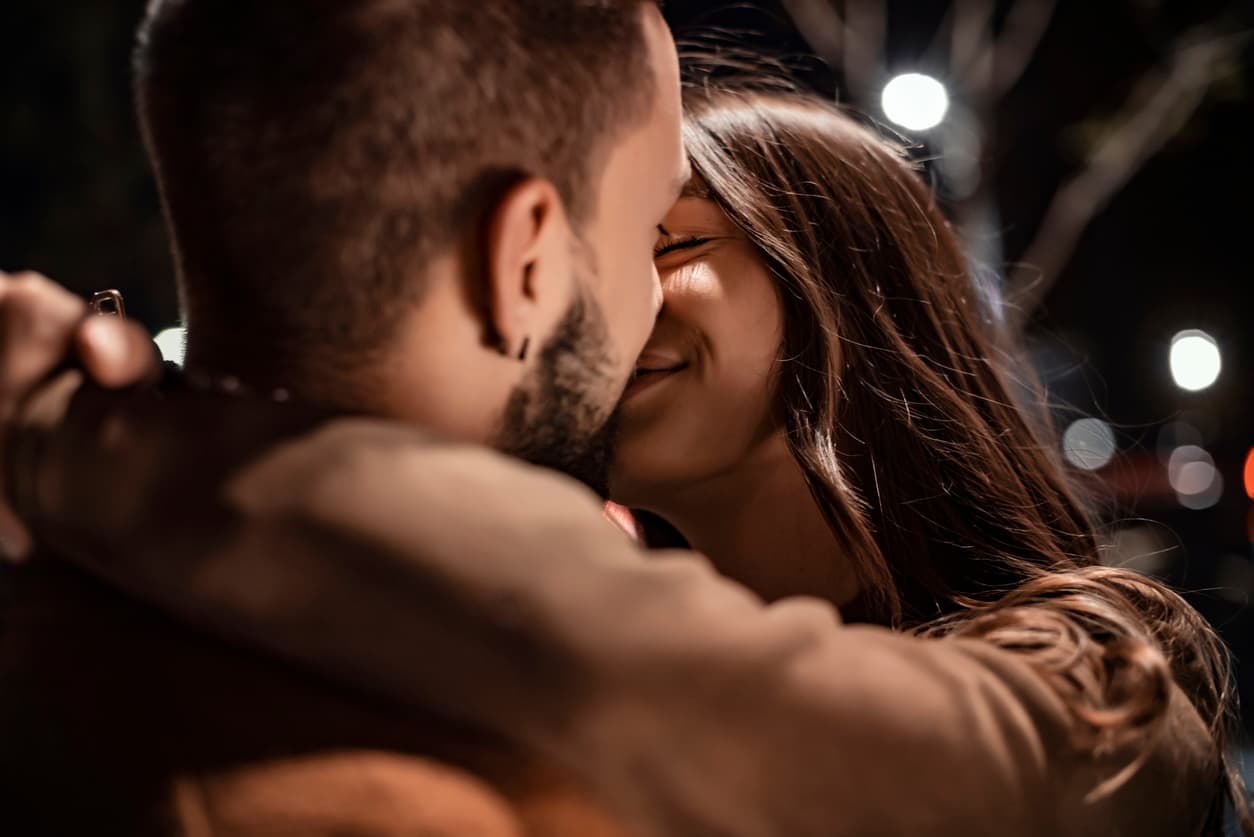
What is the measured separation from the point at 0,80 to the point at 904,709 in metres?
10.6

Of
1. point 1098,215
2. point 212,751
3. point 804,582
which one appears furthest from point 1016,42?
point 212,751

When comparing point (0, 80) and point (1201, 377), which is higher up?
point (0, 80)

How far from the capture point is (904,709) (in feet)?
3.94

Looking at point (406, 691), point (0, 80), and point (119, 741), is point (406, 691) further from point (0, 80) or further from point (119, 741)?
point (0, 80)

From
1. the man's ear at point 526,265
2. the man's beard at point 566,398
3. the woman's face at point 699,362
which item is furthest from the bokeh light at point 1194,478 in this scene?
the man's ear at point 526,265

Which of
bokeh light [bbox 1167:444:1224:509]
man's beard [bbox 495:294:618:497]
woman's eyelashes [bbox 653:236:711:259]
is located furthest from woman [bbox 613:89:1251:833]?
bokeh light [bbox 1167:444:1224:509]

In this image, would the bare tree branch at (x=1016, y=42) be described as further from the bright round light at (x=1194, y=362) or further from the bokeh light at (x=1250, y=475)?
the bokeh light at (x=1250, y=475)

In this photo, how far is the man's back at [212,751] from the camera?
1139mm

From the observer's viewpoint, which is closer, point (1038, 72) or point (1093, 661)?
point (1093, 661)

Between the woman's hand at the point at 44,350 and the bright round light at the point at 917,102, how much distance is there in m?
5.87

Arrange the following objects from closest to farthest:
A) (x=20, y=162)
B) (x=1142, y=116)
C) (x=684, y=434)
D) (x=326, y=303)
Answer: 1. (x=326, y=303)
2. (x=684, y=434)
3. (x=1142, y=116)
4. (x=20, y=162)

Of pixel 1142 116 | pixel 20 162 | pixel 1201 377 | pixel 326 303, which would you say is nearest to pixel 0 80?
pixel 20 162

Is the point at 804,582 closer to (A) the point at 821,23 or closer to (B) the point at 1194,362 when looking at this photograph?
(A) the point at 821,23

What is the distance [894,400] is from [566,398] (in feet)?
3.52
